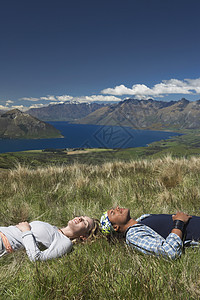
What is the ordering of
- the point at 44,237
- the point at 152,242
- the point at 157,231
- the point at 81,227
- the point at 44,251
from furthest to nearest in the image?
the point at 81,227 < the point at 44,237 < the point at 157,231 < the point at 44,251 < the point at 152,242

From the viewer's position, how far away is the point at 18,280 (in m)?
1.99

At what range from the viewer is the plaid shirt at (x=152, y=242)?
241cm

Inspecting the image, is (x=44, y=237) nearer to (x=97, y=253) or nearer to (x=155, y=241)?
(x=97, y=253)

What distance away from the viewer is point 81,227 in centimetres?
328

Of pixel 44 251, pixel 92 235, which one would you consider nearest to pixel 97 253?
pixel 92 235

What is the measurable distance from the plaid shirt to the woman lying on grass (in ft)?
2.31

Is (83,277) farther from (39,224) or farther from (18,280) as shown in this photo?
(39,224)

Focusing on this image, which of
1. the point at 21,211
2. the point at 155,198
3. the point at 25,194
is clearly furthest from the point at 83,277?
the point at 25,194

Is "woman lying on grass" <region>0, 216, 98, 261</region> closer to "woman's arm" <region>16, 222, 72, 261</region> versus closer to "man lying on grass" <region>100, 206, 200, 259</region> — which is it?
"woman's arm" <region>16, 222, 72, 261</region>

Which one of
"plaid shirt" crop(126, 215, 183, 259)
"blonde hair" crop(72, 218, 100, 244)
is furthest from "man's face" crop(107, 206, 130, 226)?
"blonde hair" crop(72, 218, 100, 244)

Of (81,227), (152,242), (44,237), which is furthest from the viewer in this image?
(81,227)

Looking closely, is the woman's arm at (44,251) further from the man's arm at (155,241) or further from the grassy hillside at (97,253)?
the man's arm at (155,241)

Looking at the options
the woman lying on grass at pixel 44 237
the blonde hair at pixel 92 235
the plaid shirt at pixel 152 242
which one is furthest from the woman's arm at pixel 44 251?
the plaid shirt at pixel 152 242

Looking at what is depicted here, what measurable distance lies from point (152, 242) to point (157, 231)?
0.47 m
